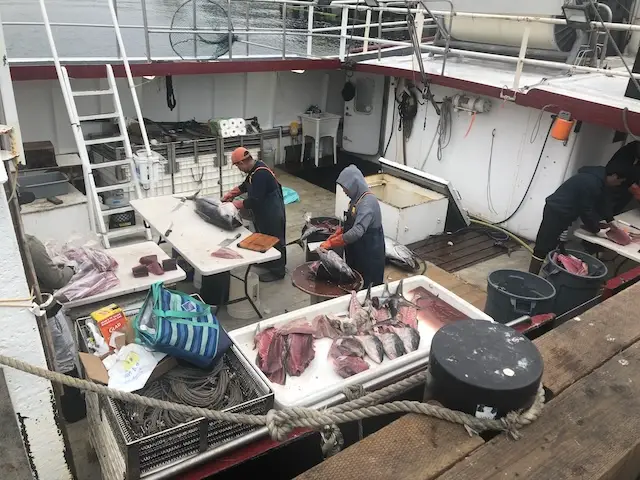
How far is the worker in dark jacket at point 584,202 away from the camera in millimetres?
6781

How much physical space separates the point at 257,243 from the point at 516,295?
9.60ft

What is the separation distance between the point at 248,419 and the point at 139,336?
1.64 metres

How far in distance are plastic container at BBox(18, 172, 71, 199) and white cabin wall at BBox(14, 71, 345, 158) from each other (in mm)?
1878

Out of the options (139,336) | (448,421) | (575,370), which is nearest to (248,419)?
(448,421)

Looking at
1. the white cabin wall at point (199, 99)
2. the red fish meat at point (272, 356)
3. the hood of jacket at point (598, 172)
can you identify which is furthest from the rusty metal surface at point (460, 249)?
the white cabin wall at point (199, 99)

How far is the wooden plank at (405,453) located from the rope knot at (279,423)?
0.32m

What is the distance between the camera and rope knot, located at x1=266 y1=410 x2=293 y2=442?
2.04 metres

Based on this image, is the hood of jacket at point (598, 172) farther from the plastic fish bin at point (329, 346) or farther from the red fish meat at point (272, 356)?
the red fish meat at point (272, 356)

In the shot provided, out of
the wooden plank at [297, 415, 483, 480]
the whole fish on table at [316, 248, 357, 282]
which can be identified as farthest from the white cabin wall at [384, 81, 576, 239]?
the wooden plank at [297, 415, 483, 480]

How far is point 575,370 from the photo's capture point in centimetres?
221

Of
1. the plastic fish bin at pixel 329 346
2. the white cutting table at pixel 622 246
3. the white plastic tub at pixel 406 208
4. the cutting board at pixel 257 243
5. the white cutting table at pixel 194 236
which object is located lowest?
the white plastic tub at pixel 406 208

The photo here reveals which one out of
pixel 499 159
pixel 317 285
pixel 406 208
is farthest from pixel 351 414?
pixel 499 159

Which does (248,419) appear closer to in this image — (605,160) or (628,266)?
(628,266)

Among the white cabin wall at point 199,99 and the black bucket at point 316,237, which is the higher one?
the white cabin wall at point 199,99
